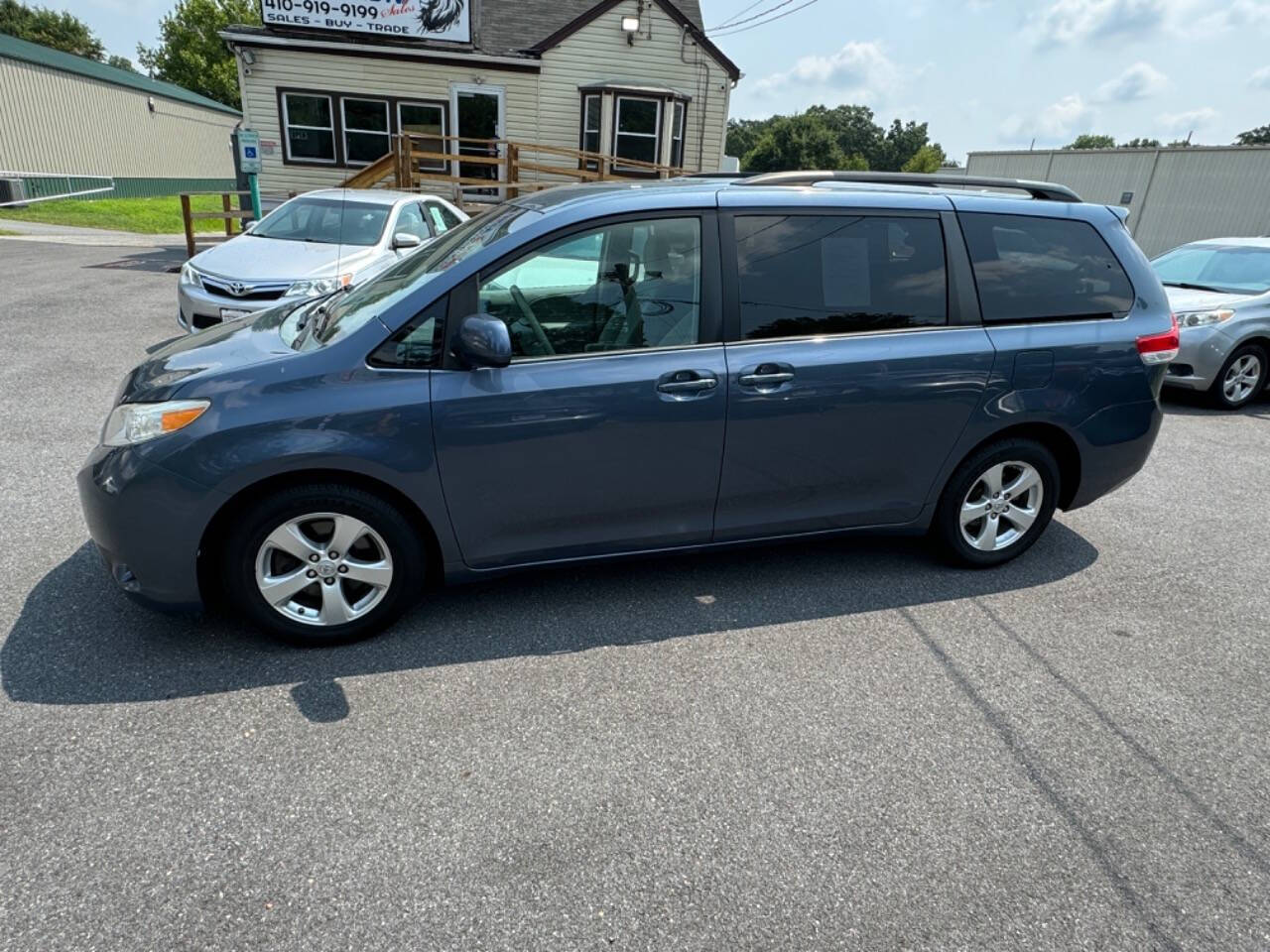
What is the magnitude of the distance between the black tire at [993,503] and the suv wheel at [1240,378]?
505 centimetres

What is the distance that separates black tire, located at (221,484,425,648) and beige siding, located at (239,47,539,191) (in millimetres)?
16856

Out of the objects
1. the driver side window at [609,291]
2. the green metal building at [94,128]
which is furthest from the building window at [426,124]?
the green metal building at [94,128]

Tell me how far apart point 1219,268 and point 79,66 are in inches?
1590

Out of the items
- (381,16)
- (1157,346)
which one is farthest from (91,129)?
(1157,346)

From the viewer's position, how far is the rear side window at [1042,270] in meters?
3.73

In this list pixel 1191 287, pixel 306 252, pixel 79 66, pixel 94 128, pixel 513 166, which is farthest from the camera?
pixel 94 128

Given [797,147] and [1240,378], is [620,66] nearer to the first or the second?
[1240,378]

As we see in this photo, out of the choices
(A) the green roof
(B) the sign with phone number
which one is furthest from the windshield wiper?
(A) the green roof

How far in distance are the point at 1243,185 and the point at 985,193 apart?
17.3 m

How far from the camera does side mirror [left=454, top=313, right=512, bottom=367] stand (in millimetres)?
2930

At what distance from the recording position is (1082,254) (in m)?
3.93

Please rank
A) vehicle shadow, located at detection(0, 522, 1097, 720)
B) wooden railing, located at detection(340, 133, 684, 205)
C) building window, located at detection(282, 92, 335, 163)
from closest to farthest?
vehicle shadow, located at detection(0, 522, 1097, 720) → wooden railing, located at detection(340, 133, 684, 205) → building window, located at detection(282, 92, 335, 163)

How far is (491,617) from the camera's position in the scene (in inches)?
138

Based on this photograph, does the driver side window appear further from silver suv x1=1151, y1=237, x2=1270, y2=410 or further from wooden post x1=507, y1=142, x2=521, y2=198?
wooden post x1=507, y1=142, x2=521, y2=198
